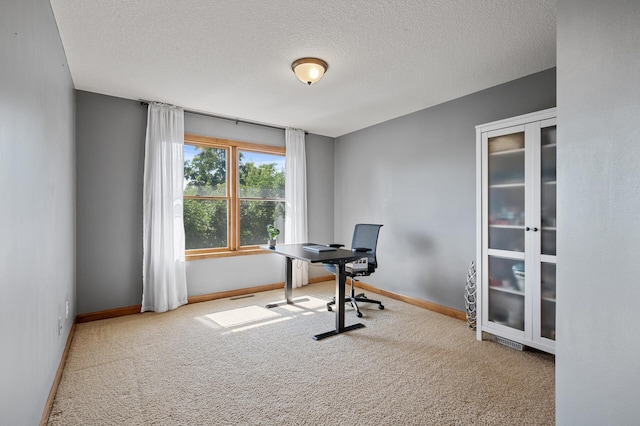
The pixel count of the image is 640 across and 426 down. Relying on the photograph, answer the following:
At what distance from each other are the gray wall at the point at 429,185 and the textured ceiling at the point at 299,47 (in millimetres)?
240

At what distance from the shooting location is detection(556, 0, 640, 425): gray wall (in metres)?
1.26

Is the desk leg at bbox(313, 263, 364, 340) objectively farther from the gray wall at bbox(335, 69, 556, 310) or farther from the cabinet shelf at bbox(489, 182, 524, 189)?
the cabinet shelf at bbox(489, 182, 524, 189)

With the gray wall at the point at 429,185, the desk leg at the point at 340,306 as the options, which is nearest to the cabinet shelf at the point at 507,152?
the gray wall at the point at 429,185

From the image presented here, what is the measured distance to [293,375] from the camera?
240 cm

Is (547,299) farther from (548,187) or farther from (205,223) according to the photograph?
(205,223)

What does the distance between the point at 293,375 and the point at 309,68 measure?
2.61 metres

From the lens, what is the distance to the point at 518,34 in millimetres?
2381

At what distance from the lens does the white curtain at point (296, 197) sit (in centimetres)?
507

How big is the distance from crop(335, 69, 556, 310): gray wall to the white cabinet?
0.52 m

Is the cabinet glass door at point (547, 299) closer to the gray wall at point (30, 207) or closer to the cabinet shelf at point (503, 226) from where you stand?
the cabinet shelf at point (503, 226)

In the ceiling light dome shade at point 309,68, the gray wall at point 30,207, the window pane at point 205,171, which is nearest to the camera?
the gray wall at point 30,207

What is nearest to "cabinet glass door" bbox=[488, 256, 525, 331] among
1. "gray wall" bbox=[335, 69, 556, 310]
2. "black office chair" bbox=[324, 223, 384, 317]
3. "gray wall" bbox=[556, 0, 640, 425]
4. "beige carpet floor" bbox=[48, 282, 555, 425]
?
"beige carpet floor" bbox=[48, 282, 555, 425]

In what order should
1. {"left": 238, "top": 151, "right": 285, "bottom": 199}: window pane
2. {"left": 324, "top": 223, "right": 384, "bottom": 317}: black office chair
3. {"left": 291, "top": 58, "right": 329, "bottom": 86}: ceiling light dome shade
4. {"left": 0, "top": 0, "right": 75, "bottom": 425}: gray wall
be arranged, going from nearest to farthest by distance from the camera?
{"left": 0, "top": 0, "right": 75, "bottom": 425}: gray wall, {"left": 291, "top": 58, "right": 329, "bottom": 86}: ceiling light dome shade, {"left": 324, "top": 223, "right": 384, "bottom": 317}: black office chair, {"left": 238, "top": 151, "right": 285, "bottom": 199}: window pane

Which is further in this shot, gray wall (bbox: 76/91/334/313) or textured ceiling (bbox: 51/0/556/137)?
gray wall (bbox: 76/91/334/313)
